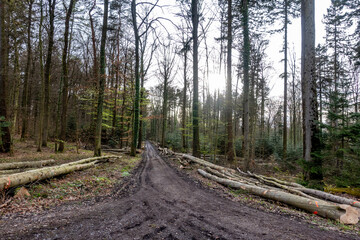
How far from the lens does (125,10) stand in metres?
14.4

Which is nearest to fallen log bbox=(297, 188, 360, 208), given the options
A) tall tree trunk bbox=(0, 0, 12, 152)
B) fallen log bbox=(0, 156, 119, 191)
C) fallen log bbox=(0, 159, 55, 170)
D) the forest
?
the forest

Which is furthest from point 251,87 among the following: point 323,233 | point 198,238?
point 198,238

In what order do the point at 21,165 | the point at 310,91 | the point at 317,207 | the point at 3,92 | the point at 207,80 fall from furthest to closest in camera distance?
the point at 207,80 → the point at 3,92 → the point at 310,91 → the point at 21,165 → the point at 317,207

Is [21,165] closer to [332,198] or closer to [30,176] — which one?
[30,176]

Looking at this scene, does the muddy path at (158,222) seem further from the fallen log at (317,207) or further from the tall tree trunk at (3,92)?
the tall tree trunk at (3,92)

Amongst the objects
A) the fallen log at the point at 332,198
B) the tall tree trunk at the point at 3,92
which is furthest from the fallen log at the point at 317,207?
the tall tree trunk at the point at 3,92

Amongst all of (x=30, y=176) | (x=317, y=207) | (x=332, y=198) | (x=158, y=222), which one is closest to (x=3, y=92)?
(x=30, y=176)

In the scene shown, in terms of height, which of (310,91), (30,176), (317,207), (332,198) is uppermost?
(310,91)

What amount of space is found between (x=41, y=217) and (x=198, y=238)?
307 cm

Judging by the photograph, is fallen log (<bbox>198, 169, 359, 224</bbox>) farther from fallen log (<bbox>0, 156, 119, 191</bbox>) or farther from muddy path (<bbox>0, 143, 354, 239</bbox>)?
fallen log (<bbox>0, 156, 119, 191</bbox>)

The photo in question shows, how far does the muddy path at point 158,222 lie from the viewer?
2715 millimetres

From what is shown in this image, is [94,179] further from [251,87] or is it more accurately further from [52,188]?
[251,87]

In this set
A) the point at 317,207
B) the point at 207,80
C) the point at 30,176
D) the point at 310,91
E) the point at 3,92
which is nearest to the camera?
the point at 317,207

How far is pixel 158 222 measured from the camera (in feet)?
10.5
